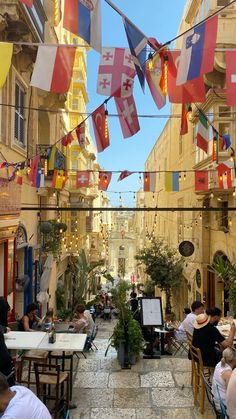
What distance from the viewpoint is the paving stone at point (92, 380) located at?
7600 millimetres

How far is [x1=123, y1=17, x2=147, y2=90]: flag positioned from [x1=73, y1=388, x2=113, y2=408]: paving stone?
500cm

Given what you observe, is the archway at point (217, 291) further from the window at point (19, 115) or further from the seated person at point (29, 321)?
the seated person at point (29, 321)

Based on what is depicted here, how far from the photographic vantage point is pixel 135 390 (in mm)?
7363

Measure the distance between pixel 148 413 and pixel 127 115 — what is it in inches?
198

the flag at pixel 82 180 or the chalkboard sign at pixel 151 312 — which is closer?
the chalkboard sign at pixel 151 312

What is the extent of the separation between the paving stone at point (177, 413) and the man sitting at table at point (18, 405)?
135 inches

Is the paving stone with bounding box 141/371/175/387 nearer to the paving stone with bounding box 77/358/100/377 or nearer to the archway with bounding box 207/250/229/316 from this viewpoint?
the paving stone with bounding box 77/358/100/377

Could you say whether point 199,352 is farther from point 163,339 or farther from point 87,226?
point 87,226

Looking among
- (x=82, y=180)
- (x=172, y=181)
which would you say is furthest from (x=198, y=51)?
(x=82, y=180)

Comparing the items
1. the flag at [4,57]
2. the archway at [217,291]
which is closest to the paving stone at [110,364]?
the flag at [4,57]

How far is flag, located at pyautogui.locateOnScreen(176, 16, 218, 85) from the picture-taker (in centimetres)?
571

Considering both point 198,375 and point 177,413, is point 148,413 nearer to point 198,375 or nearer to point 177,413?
point 177,413

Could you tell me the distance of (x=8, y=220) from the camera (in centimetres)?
988

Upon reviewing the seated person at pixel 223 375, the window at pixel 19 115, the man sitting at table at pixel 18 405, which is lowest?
the seated person at pixel 223 375
